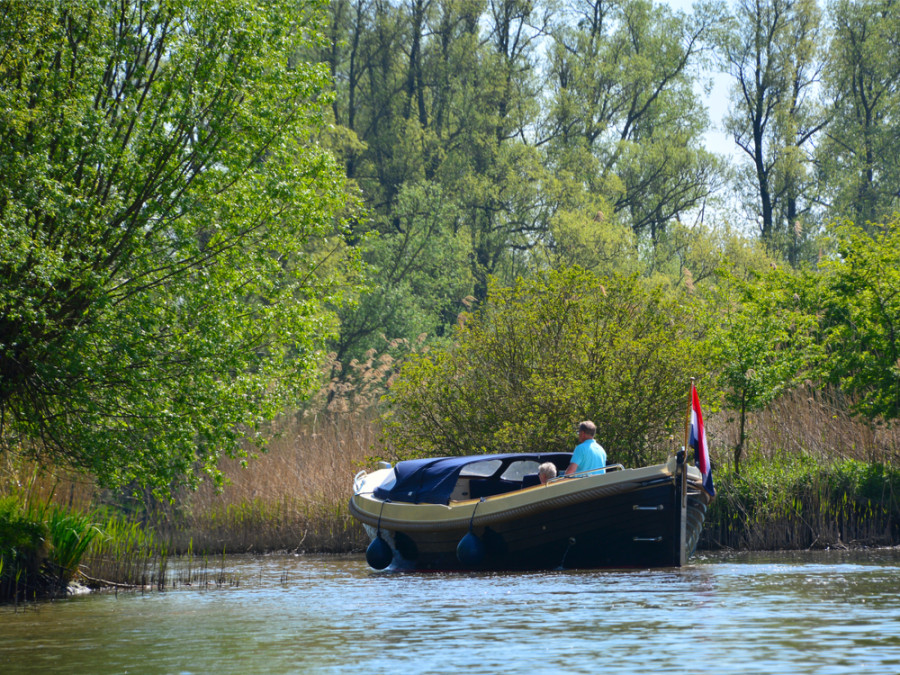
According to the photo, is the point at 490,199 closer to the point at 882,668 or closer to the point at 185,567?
the point at 185,567

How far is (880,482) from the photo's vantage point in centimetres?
1852

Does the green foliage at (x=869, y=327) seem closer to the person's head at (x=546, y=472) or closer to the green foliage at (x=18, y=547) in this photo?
the person's head at (x=546, y=472)

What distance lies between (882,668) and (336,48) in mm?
36502

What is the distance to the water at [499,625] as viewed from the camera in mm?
8367

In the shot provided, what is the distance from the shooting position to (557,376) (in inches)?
796

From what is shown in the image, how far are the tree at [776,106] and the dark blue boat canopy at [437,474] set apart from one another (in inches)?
1024

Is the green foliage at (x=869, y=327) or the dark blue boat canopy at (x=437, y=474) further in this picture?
the green foliage at (x=869, y=327)

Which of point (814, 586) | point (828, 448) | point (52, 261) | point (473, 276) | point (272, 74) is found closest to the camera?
point (814, 586)

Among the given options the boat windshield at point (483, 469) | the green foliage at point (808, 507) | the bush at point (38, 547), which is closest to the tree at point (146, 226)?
the bush at point (38, 547)

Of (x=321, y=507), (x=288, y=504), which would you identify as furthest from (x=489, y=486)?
(x=288, y=504)

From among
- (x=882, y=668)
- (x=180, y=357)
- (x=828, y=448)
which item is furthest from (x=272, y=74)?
(x=882, y=668)

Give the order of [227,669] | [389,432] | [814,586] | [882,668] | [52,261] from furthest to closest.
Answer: [389,432] < [52,261] < [814,586] < [227,669] < [882,668]

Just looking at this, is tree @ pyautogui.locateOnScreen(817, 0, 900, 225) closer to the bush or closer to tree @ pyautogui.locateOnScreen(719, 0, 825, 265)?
tree @ pyautogui.locateOnScreen(719, 0, 825, 265)

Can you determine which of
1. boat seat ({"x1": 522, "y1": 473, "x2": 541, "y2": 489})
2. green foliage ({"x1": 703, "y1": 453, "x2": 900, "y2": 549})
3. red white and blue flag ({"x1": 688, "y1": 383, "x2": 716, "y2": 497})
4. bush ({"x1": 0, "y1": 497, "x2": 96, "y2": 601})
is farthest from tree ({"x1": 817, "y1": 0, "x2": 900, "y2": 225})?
bush ({"x1": 0, "y1": 497, "x2": 96, "y2": 601})
